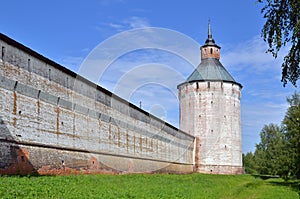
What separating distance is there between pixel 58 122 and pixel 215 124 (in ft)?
84.5

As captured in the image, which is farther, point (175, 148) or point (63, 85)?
point (175, 148)

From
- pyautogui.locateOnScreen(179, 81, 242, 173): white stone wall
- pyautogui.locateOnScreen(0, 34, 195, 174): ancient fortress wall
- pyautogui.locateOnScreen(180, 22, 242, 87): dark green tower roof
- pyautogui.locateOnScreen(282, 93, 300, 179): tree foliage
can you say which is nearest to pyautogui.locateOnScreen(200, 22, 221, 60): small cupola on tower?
pyautogui.locateOnScreen(180, 22, 242, 87): dark green tower roof

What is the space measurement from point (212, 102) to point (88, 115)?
75.7 ft

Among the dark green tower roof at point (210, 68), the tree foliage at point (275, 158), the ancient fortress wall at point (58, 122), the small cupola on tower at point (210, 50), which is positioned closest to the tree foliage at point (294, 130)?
the tree foliage at point (275, 158)

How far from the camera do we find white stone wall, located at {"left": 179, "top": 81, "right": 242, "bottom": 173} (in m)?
39.5

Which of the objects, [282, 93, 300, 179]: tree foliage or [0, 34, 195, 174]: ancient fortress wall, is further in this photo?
[282, 93, 300, 179]: tree foliage

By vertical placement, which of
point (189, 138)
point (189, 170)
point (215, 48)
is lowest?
point (189, 170)

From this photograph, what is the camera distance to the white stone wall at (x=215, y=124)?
39.5 m

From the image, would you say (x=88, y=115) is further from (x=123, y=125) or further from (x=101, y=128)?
(x=123, y=125)

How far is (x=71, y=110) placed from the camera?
17422 millimetres

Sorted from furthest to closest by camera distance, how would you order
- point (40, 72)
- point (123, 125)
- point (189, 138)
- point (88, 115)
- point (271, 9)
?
point (189, 138), point (123, 125), point (88, 115), point (40, 72), point (271, 9)

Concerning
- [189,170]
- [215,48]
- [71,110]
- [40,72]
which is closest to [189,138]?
[189,170]

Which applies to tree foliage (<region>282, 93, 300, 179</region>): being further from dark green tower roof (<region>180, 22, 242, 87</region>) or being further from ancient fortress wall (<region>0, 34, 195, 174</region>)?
dark green tower roof (<region>180, 22, 242, 87</region>)

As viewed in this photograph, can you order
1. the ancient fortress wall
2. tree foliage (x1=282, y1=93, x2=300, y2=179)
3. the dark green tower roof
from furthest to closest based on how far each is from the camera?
the dark green tower roof → tree foliage (x1=282, y1=93, x2=300, y2=179) → the ancient fortress wall
